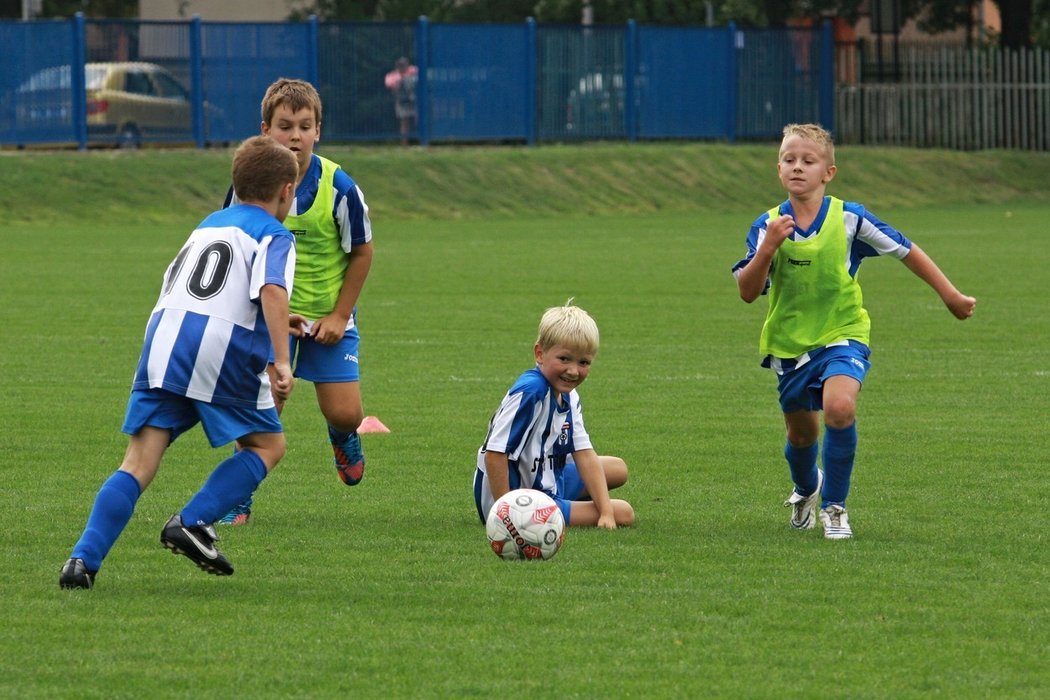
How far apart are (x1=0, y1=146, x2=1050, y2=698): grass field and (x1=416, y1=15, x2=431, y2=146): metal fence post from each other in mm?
16095

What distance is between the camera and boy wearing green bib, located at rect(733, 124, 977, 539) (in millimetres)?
6820

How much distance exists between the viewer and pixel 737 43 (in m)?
36.8

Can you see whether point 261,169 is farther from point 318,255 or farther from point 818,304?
point 818,304

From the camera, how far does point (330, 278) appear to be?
750 cm

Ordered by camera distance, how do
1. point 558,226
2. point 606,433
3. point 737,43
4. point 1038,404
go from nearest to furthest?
point 606,433 < point 1038,404 < point 558,226 < point 737,43

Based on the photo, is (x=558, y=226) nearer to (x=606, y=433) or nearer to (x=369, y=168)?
(x=369, y=168)

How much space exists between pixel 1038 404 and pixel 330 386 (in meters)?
5.01

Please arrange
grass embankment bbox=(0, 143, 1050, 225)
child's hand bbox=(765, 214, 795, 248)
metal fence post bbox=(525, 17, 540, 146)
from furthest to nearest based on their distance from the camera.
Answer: metal fence post bbox=(525, 17, 540, 146) → grass embankment bbox=(0, 143, 1050, 225) → child's hand bbox=(765, 214, 795, 248)

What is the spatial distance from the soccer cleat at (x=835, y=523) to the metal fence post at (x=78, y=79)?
25279mm

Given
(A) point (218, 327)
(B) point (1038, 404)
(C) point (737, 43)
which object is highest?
(C) point (737, 43)

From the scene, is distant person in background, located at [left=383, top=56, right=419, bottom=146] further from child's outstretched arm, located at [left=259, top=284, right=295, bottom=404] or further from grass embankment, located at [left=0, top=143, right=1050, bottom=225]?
child's outstretched arm, located at [left=259, top=284, right=295, bottom=404]

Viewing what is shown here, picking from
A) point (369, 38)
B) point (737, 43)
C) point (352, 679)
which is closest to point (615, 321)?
point (352, 679)

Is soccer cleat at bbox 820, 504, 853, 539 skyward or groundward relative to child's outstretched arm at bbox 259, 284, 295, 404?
groundward

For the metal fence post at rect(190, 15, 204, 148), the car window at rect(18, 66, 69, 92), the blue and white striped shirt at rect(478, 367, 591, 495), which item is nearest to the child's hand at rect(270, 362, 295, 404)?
the blue and white striped shirt at rect(478, 367, 591, 495)
